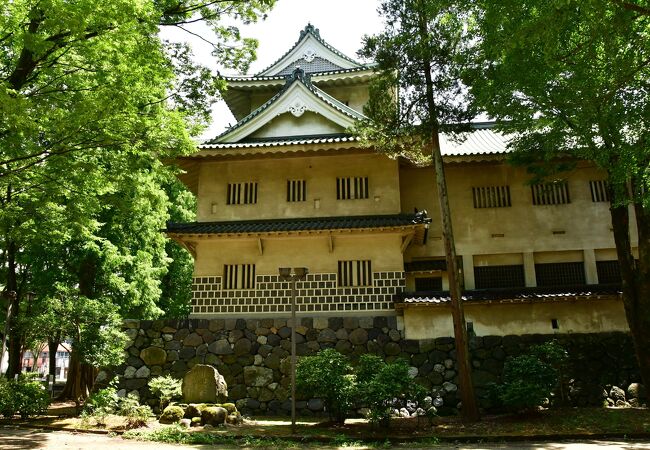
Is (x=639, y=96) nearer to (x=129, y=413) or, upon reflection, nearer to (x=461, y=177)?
(x=461, y=177)

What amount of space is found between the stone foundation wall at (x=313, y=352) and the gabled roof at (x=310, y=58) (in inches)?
553

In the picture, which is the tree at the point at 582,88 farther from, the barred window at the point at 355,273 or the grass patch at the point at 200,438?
the grass patch at the point at 200,438

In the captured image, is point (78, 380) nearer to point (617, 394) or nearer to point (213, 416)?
point (213, 416)

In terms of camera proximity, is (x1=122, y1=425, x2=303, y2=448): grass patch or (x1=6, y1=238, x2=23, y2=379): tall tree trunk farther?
(x1=6, y1=238, x2=23, y2=379): tall tree trunk

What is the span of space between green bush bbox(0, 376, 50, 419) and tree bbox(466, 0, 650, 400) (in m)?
15.1

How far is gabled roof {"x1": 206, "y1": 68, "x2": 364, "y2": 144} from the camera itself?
62.7 ft

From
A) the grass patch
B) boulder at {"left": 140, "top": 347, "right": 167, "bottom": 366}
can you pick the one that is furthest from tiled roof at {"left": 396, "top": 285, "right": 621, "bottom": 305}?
boulder at {"left": 140, "top": 347, "right": 167, "bottom": 366}

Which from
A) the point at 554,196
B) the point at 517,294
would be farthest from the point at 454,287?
the point at 554,196

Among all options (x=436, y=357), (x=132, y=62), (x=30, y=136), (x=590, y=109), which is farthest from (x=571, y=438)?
(x=30, y=136)

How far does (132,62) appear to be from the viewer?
1019 centimetres

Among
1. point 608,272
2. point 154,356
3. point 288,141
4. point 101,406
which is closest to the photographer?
point 101,406

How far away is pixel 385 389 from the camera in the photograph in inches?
454

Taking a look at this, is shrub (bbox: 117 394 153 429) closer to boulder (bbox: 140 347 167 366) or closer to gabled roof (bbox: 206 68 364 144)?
boulder (bbox: 140 347 167 366)

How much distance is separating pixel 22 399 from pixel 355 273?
1090cm
